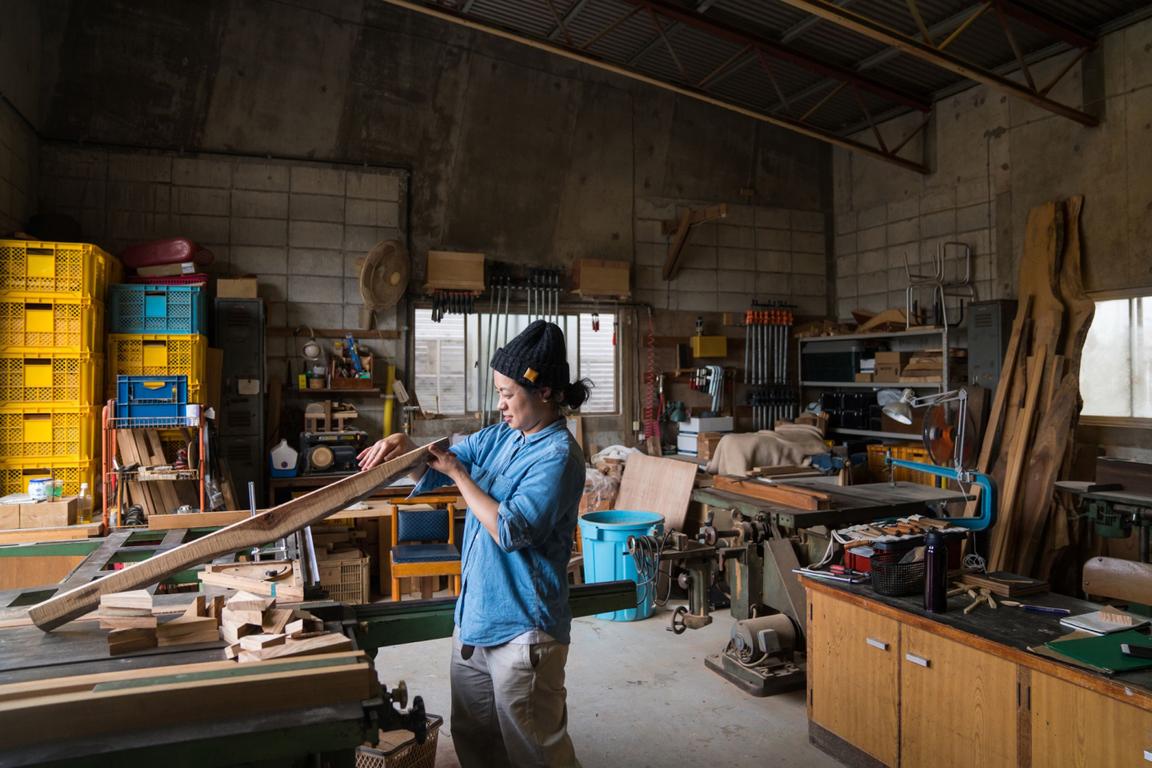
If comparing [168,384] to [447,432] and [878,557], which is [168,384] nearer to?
[447,432]

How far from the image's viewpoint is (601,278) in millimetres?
6594

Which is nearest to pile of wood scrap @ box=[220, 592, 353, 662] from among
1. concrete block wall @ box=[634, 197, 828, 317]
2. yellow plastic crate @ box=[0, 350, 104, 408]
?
yellow plastic crate @ box=[0, 350, 104, 408]

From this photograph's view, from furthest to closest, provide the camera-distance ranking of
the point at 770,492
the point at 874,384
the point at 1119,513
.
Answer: the point at 874,384 < the point at 770,492 < the point at 1119,513

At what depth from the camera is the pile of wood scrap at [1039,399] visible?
4.96 metres

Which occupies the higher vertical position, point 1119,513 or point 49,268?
point 49,268

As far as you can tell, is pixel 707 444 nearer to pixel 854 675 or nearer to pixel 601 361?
pixel 601 361

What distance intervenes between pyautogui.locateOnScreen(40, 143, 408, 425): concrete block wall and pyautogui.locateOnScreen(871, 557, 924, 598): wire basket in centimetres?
436

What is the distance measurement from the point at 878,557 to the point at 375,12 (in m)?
5.53

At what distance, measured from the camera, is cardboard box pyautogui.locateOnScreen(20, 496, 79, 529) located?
3.60 m

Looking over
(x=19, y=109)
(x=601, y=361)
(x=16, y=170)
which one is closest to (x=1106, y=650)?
(x=601, y=361)

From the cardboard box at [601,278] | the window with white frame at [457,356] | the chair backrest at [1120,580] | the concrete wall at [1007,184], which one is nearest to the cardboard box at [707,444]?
the window with white frame at [457,356]

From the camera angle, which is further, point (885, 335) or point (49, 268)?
point (885, 335)

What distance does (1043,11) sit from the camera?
529 centimetres

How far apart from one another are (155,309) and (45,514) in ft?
5.63
